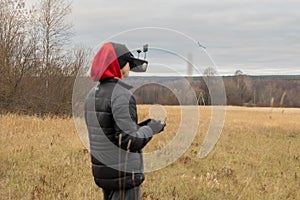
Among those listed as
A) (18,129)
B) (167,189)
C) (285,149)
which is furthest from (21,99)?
(167,189)

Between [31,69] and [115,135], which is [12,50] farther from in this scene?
[115,135]

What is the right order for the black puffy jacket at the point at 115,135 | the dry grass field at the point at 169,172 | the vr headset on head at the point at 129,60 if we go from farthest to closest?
the dry grass field at the point at 169,172 < the vr headset on head at the point at 129,60 < the black puffy jacket at the point at 115,135

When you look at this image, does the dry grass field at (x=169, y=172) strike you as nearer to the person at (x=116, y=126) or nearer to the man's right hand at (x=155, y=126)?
the man's right hand at (x=155, y=126)

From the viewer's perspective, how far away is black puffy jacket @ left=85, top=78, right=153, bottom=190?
9.14 ft

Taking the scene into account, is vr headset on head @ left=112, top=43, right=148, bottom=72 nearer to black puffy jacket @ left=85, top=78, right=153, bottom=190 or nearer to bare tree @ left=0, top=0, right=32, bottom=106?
black puffy jacket @ left=85, top=78, right=153, bottom=190

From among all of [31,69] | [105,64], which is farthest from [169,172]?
Answer: [31,69]

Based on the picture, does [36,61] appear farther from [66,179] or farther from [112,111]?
[112,111]

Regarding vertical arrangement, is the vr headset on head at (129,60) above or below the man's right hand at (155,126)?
above

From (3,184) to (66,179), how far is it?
904 millimetres

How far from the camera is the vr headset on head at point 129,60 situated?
2.91 metres

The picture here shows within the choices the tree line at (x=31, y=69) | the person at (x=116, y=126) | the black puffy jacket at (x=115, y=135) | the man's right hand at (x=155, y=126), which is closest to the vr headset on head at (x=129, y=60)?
the person at (x=116, y=126)

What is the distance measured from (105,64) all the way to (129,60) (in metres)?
0.21

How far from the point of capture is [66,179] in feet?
19.0

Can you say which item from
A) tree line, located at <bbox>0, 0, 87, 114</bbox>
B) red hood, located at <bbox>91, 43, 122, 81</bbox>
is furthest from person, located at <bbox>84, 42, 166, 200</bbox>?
tree line, located at <bbox>0, 0, 87, 114</bbox>
